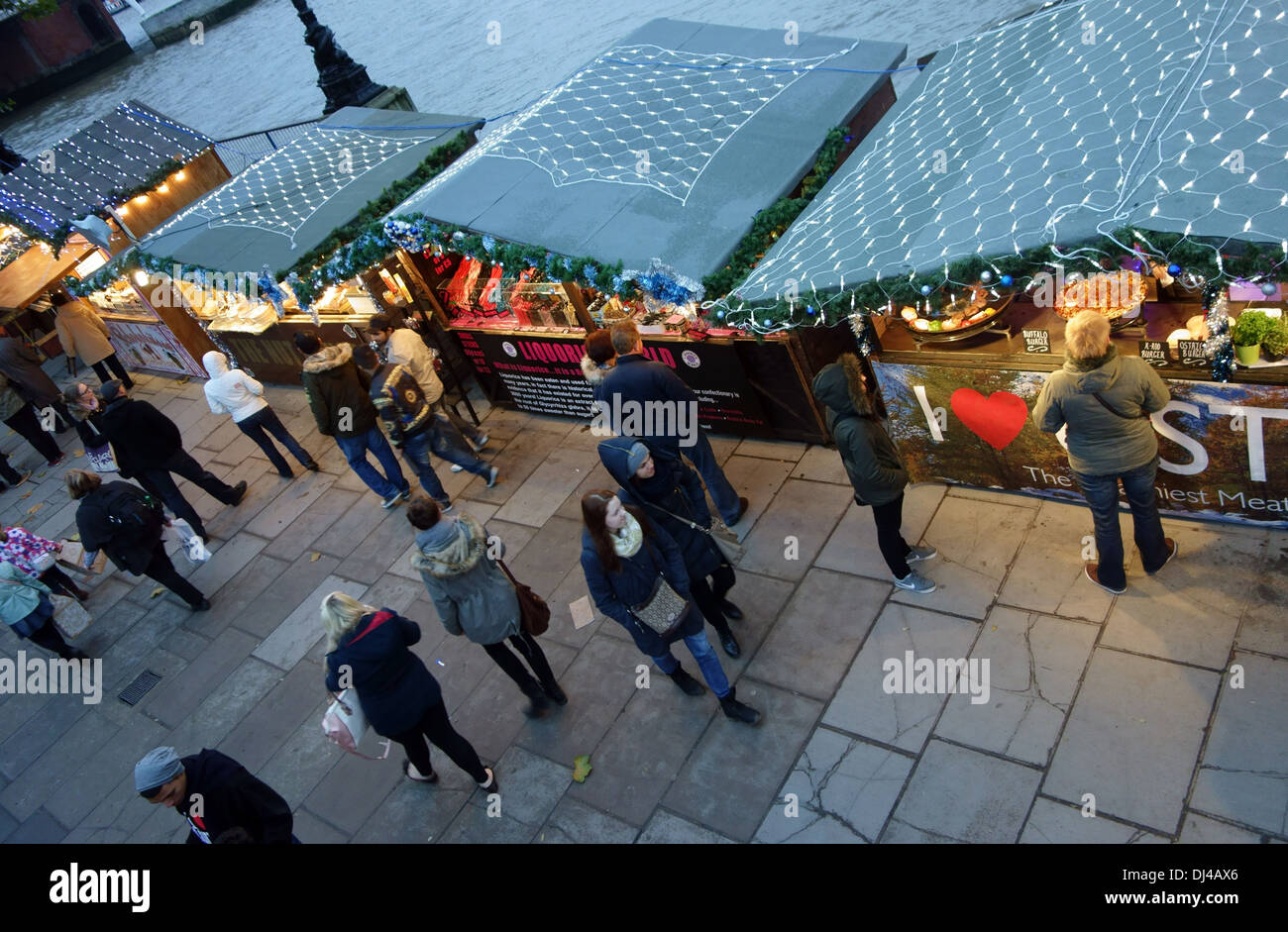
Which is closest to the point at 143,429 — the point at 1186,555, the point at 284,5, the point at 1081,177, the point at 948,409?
the point at 948,409

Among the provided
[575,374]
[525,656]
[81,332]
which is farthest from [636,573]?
[81,332]

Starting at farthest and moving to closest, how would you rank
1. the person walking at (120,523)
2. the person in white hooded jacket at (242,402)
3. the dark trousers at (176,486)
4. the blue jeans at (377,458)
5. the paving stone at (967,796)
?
the person in white hooded jacket at (242,402)
the dark trousers at (176,486)
the blue jeans at (377,458)
the person walking at (120,523)
the paving stone at (967,796)

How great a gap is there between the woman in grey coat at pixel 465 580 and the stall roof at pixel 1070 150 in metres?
2.23

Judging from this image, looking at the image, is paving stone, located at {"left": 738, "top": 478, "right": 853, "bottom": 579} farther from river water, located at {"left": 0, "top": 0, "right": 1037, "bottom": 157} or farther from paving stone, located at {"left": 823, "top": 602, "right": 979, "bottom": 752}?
river water, located at {"left": 0, "top": 0, "right": 1037, "bottom": 157}

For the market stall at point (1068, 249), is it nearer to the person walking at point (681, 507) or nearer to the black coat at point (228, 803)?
the person walking at point (681, 507)

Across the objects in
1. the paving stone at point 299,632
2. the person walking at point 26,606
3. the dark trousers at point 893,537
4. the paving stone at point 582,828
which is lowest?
the paving stone at point 299,632

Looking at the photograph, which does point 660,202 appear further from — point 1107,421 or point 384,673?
point 384,673

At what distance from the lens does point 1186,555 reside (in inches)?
190

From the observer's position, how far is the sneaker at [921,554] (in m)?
5.41

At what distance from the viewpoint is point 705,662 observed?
4555mm

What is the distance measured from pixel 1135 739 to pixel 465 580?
3399 mm

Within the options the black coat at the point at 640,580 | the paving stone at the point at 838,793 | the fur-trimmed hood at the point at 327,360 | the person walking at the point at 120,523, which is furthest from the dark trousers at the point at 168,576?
the paving stone at the point at 838,793

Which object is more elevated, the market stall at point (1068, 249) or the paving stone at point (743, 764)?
the market stall at point (1068, 249)
